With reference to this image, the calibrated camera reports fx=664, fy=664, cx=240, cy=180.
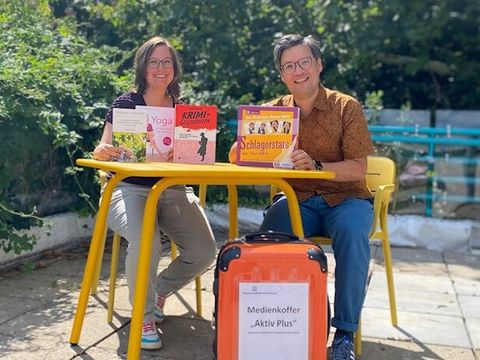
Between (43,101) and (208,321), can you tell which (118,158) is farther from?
(43,101)

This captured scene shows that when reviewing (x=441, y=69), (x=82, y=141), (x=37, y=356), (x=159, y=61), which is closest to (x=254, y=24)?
(x=441, y=69)

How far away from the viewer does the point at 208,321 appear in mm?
3641

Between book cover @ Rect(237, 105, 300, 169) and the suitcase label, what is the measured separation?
2.03 feet

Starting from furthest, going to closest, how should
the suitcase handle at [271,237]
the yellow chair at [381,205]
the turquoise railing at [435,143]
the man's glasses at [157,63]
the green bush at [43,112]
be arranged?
1. the turquoise railing at [435,143]
2. the green bush at [43,112]
3. the man's glasses at [157,63]
4. the yellow chair at [381,205]
5. the suitcase handle at [271,237]

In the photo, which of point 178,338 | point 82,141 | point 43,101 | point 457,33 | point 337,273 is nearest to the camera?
point 337,273

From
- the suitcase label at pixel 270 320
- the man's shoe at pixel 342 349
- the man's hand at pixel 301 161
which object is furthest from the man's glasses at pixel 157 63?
the man's shoe at pixel 342 349

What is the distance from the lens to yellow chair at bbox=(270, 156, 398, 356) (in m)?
3.32

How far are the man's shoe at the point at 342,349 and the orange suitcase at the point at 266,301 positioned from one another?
1.21 ft

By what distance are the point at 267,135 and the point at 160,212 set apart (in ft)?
2.64

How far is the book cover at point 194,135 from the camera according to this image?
309 centimetres

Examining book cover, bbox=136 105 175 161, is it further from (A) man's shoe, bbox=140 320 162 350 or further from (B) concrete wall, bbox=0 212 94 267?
(B) concrete wall, bbox=0 212 94 267

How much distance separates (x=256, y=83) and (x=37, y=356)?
5.21 m

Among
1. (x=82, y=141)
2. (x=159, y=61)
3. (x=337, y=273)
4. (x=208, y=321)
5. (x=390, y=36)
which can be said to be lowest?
(x=208, y=321)

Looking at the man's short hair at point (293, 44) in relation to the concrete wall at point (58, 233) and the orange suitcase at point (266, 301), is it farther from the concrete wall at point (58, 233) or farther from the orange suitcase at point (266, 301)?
the concrete wall at point (58, 233)
